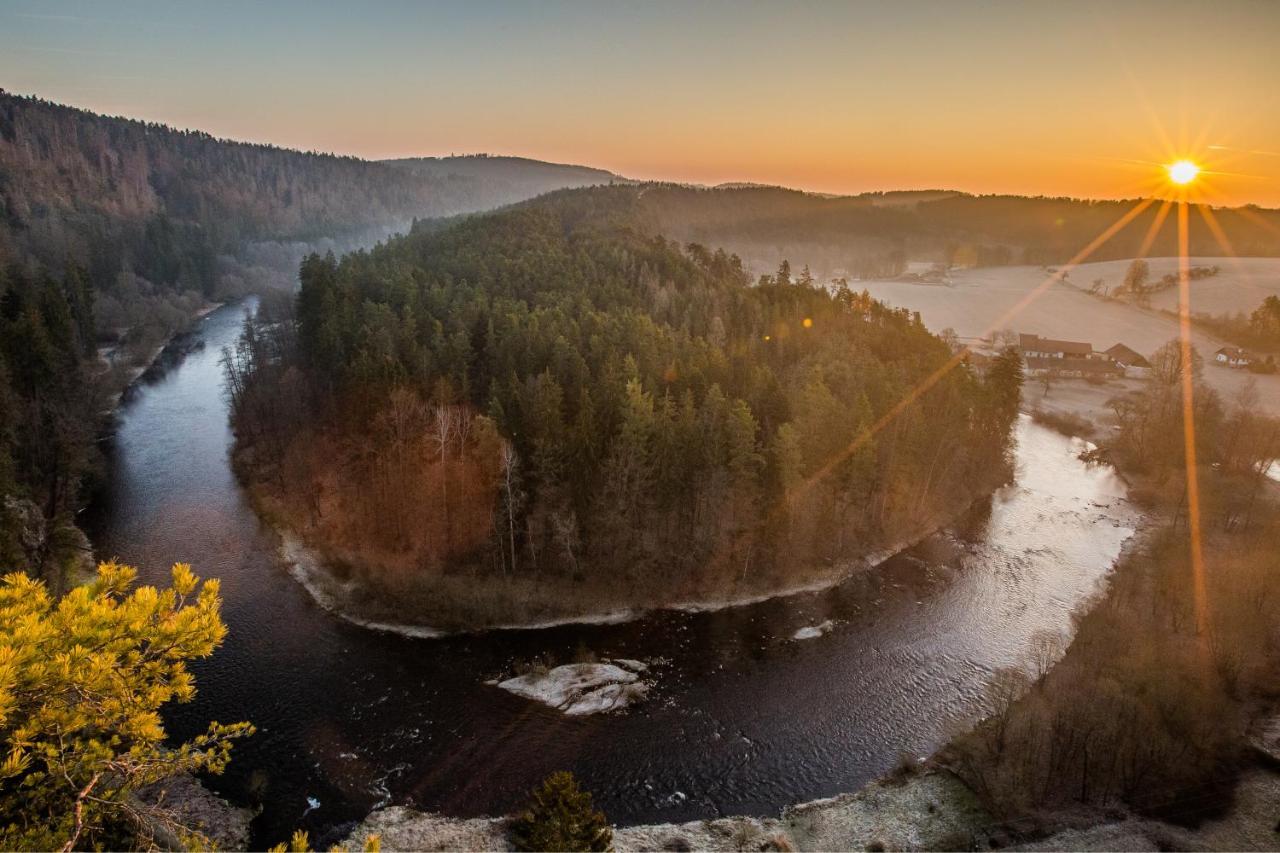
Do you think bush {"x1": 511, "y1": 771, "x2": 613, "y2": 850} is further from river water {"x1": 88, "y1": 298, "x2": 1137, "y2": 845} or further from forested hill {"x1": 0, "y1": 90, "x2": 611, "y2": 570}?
forested hill {"x1": 0, "y1": 90, "x2": 611, "y2": 570}

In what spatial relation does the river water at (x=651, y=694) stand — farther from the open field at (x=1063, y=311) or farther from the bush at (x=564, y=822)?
the open field at (x=1063, y=311)

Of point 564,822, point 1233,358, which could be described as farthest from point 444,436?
point 1233,358

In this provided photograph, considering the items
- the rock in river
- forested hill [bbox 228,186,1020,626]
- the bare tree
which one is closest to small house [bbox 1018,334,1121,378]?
forested hill [bbox 228,186,1020,626]

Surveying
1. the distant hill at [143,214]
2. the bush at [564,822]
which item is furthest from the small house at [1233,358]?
the distant hill at [143,214]

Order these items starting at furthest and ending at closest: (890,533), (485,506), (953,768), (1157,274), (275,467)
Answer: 1. (1157,274)
2. (275,467)
3. (890,533)
4. (485,506)
5. (953,768)

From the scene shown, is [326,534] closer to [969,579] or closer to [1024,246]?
[969,579]

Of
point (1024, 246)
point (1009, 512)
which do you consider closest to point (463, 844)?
point (1009, 512)

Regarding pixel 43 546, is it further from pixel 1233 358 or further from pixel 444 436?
pixel 1233 358
